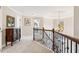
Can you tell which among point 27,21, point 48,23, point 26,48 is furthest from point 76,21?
point 26,48

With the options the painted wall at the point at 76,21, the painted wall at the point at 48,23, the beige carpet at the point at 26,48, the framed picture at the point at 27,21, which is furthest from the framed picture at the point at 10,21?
the painted wall at the point at 76,21

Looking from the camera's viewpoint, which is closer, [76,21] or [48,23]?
[76,21]

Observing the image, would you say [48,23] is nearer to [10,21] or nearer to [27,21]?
[27,21]

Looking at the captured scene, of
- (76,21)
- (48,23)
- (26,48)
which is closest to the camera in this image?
(76,21)

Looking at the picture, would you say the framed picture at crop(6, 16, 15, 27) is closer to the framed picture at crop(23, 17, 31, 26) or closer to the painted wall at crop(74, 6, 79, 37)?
the framed picture at crop(23, 17, 31, 26)

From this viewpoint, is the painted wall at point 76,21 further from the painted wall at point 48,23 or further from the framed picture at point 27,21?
the framed picture at point 27,21

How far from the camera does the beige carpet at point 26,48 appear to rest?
2154 millimetres

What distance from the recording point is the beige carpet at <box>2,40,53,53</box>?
7.07ft

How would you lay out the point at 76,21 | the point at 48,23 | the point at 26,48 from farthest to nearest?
the point at 48,23 → the point at 26,48 → the point at 76,21

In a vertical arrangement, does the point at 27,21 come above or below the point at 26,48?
above

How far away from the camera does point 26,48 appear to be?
7.43 feet

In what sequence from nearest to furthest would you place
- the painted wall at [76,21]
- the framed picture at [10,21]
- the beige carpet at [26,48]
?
the painted wall at [76,21] < the beige carpet at [26,48] < the framed picture at [10,21]
